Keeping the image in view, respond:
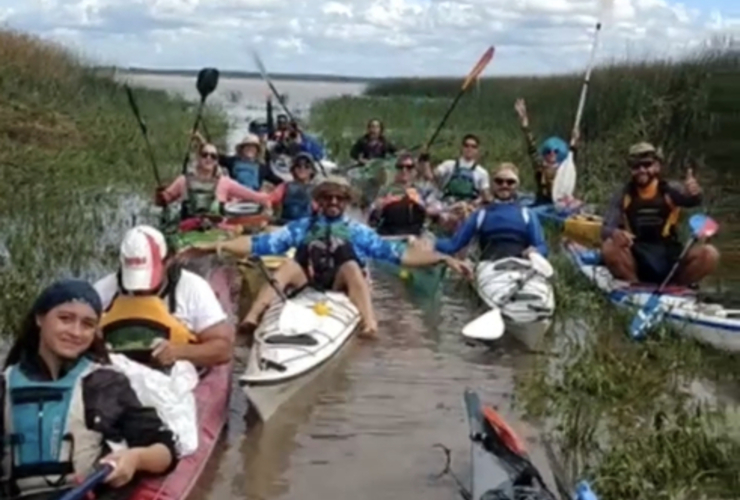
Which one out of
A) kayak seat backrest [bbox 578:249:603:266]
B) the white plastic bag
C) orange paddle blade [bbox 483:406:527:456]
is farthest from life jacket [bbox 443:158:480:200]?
the white plastic bag

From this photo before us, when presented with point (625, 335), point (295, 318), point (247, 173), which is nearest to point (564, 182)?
point (247, 173)

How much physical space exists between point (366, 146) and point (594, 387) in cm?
1119

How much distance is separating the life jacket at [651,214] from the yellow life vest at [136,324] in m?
5.18

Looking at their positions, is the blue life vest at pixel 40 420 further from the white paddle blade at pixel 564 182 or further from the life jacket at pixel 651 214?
the white paddle blade at pixel 564 182

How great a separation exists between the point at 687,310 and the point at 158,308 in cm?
→ 458

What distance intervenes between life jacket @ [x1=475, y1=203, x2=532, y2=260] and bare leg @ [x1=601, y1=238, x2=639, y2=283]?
2.14 feet

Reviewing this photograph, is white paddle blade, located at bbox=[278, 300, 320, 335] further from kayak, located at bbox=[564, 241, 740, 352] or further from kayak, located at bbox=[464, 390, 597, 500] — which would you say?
kayak, located at bbox=[564, 241, 740, 352]

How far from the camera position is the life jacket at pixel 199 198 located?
36.8 ft

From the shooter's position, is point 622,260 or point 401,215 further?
point 401,215

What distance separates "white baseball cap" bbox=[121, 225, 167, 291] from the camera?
5488 millimetres

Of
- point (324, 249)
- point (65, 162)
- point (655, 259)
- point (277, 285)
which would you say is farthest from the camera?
point (65, 162)

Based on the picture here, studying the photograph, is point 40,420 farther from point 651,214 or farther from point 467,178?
point 467,178

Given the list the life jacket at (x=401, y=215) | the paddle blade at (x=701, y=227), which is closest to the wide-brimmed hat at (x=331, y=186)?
the paddle blade at (x=701, y=227)

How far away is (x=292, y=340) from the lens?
24.4 feet
